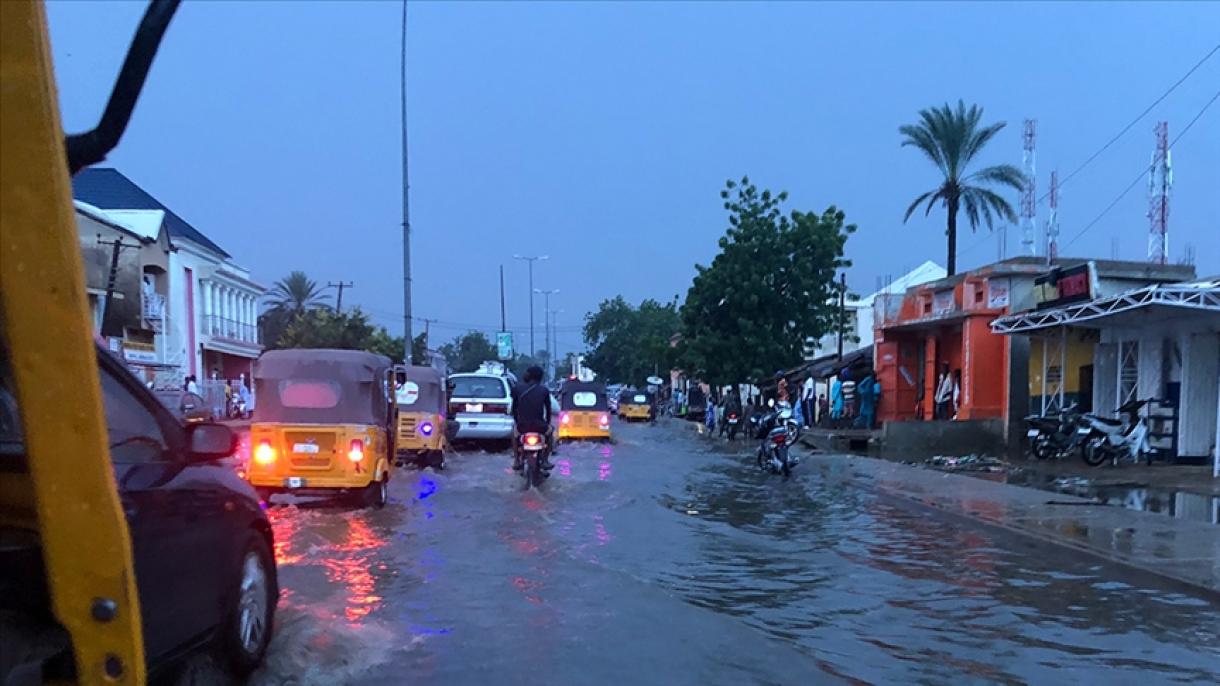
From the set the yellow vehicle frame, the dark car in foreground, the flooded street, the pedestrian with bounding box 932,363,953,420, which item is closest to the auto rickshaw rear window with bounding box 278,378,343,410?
the flooded street

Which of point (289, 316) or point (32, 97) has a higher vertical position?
point (289, 316)

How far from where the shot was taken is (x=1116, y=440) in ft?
61.5

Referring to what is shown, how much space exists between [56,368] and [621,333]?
97.8 meters

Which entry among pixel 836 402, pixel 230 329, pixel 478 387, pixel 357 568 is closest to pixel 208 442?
pixel 357 568

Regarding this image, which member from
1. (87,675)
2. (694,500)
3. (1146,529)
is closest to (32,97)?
(87,675)

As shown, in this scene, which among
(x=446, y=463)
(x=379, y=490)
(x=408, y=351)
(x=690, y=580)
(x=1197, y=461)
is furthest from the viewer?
(x=408, y=351)

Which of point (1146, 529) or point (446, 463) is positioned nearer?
point (1146, 529)

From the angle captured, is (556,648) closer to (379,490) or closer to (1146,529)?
(379,490)

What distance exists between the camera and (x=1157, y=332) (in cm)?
1973

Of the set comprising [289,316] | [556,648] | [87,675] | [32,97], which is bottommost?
[556,648]

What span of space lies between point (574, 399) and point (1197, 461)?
16420 millimetres

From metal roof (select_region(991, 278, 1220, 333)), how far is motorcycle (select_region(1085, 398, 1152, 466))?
1975mm

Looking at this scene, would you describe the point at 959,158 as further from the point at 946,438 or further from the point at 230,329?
the point at 230,329

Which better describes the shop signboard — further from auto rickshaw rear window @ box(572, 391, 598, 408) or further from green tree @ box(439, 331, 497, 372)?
green tree @ box(439, 331, 497, 372)
